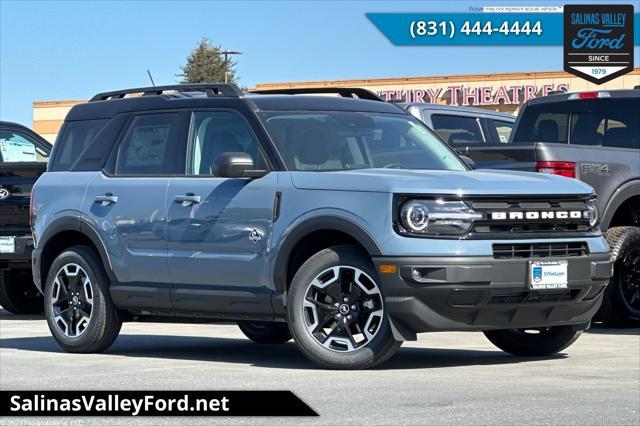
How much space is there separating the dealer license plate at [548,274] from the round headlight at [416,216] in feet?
2.54

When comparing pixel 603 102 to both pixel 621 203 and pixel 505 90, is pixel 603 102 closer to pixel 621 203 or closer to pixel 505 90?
pixel 621 203

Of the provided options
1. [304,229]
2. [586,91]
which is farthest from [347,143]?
[586,91]

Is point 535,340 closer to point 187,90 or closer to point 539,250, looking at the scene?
point 539,250

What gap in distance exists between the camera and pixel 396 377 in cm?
935

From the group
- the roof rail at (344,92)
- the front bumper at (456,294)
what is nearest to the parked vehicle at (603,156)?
the roof rail at (344,92)

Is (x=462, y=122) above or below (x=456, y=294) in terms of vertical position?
above

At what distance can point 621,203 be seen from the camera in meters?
13.2

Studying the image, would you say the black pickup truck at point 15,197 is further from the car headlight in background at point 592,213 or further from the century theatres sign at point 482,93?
the century theatres sign at point 482,93

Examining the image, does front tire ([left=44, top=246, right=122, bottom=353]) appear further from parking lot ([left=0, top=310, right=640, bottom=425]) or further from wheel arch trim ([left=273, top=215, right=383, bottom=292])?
wheel arch trim ([left=273, top=215, right=383, bottom=292])

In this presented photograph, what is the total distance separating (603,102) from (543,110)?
0.65 m

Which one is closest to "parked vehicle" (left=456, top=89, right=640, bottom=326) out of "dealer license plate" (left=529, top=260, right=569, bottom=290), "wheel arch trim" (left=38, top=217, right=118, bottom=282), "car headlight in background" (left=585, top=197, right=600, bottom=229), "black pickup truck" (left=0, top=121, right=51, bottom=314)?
"car headlight in background" (left=585, top=197, right=600, bottom=229)

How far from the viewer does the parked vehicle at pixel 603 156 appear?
41.4ft

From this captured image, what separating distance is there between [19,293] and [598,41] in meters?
14.5

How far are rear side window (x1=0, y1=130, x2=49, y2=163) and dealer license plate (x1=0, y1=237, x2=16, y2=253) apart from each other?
3.73ft
